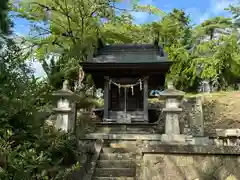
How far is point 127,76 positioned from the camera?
12.2m

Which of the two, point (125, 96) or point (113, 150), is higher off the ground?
point (125, 96)

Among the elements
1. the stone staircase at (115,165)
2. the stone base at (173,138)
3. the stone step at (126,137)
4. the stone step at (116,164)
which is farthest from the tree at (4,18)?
the stone base at (173,138)

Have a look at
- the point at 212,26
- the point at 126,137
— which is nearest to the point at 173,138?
the point at 126,137

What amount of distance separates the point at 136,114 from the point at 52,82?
199 inches

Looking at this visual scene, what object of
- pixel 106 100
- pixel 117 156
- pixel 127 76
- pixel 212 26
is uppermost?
pixel 212 26

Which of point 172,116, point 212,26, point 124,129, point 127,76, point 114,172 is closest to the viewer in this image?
point 114,172

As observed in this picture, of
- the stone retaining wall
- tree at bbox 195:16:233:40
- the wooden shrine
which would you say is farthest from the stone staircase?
tree at bbox 195:16:233:40

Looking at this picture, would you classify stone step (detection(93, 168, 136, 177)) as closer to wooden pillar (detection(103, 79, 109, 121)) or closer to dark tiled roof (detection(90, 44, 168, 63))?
wooden pillar (detection(103, 79, 109, 121))

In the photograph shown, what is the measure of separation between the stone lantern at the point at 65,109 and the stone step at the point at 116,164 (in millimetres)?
2207

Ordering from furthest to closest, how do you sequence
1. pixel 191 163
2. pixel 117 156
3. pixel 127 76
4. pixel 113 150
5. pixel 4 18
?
pixel 127 76, pixel 113 150, pixel 117 156, pixel 4 18, pixel 191 163

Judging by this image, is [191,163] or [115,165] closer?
[191,163]

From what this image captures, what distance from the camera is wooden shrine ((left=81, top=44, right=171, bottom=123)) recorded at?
11.4 meters

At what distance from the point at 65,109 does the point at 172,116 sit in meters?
3.39

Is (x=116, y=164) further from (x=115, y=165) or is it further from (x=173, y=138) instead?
(x=173, y=138)
